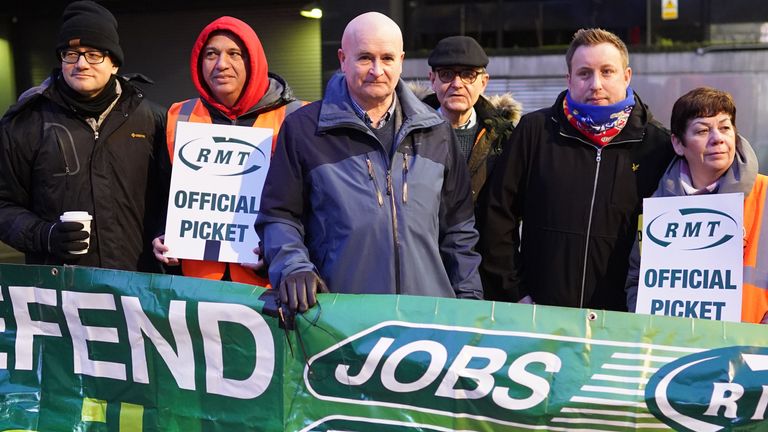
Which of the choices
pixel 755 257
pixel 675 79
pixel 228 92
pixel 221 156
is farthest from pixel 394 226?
pixel 675 79

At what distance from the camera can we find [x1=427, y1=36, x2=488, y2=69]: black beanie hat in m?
4.52

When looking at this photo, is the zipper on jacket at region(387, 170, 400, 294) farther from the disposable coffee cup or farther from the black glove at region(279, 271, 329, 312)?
the disposable coffee cup

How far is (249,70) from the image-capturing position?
12.9 ft

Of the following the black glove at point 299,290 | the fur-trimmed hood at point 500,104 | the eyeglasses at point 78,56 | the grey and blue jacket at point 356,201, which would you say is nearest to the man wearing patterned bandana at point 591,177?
the grey and blue jacket at point 356,201

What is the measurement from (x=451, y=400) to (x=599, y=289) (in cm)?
105

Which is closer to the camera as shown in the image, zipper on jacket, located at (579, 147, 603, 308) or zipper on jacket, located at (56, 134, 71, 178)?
zipper on jacket, located at (579, 147, 603, 308)

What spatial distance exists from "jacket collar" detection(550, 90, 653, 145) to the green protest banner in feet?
3.31

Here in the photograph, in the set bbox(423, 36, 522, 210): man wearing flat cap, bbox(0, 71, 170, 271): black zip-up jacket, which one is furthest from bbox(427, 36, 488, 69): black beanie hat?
bbox(0, 71, 170, 271): black zip-up jacket

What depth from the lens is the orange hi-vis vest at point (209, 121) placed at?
3816 mm

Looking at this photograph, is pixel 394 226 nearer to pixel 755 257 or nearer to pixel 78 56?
pixel 755 257

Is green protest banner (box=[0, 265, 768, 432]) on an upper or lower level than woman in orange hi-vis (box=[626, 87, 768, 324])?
lower

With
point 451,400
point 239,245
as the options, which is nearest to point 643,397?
point 451,400

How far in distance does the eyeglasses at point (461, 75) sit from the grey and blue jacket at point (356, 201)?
3.93 ft

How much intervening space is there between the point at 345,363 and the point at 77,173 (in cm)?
173
